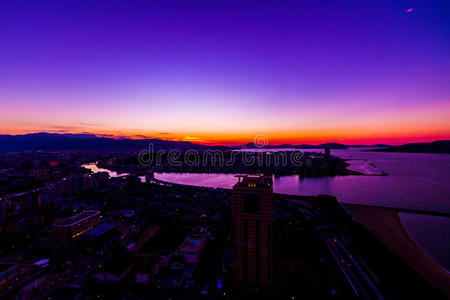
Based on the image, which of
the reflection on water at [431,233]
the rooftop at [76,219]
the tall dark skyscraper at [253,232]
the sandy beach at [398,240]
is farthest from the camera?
the rooftop at [76,219]

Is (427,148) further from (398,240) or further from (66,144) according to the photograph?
(66,144)

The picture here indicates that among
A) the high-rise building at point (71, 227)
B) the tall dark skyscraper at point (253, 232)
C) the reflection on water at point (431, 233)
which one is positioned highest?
the tall dark skyscraper at point (253, 232)

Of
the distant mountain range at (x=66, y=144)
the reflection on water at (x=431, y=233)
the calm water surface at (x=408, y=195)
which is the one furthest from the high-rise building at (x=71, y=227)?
the distant mountain range at (x=66, y=144)

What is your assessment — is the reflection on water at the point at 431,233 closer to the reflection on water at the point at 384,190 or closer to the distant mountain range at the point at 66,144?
the reflection on water at the point at 384,190

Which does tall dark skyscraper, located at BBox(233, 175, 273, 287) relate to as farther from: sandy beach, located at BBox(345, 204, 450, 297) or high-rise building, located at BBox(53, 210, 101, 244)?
high-rise building, located at BBox(53, 210, 101, 244)

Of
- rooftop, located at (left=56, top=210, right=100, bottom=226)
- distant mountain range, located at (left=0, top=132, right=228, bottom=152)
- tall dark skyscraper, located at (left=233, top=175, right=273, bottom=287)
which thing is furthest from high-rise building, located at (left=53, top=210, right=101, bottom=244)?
distant mountain range, located at (left=0, top=132, right=228, bottom=152)

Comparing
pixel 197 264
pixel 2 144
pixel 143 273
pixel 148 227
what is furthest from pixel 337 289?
pixel 2 144

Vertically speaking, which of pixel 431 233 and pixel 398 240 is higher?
pixel 398 240

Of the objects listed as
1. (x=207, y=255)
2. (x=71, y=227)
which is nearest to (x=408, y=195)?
(x=207, y=255)
